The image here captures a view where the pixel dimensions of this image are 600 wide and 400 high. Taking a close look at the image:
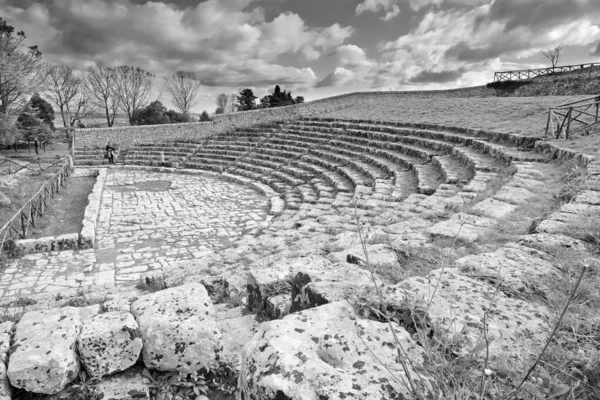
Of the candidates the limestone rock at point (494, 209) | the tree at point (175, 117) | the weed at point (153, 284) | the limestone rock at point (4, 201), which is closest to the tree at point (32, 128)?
the tree at point (175, 117)

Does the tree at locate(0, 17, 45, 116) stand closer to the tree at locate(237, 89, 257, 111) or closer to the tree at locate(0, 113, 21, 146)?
the tree at locate(0, 113, 21, 146)

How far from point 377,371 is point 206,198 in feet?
40.7

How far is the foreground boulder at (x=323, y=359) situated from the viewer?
4.46 ft

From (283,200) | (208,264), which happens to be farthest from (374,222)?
(283,200)

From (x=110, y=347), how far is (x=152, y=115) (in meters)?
42.0

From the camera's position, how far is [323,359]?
157 centimetres

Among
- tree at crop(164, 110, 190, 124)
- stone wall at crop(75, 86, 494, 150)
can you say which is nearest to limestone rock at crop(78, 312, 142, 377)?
stone wall at crop(75, 86, 494, 150)

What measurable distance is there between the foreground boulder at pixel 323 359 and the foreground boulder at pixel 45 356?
114 centimetres

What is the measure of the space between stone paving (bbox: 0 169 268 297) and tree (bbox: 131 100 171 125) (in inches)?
988

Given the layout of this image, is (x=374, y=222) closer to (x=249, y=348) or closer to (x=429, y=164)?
(x=249, y=348)

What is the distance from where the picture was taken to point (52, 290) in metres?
6.14

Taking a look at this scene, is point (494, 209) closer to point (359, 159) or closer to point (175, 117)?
point (359, 159)

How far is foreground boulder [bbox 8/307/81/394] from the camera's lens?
72.7 inches

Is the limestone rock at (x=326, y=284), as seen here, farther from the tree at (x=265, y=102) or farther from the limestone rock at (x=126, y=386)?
the tree at (x=265, y=102)
